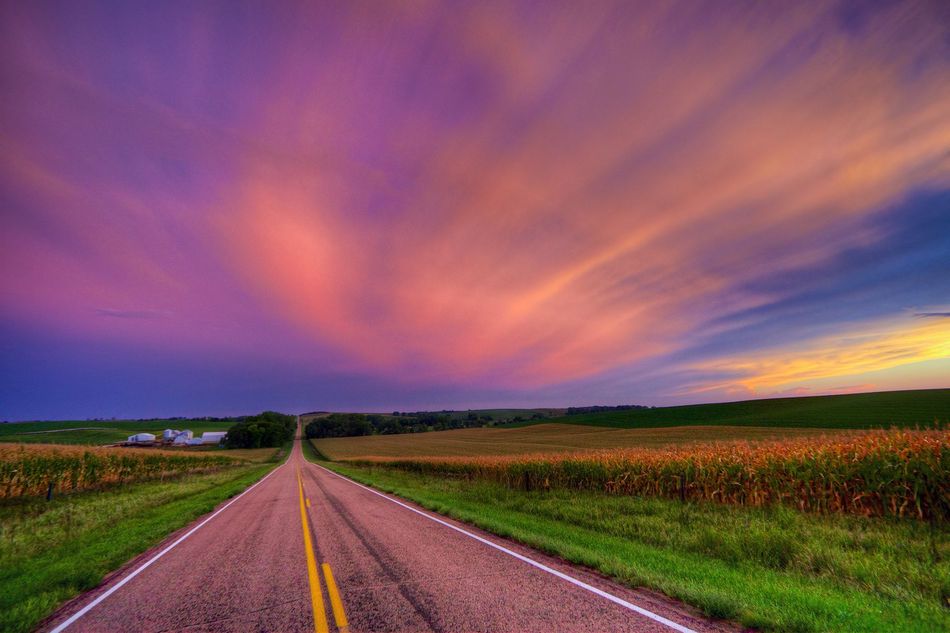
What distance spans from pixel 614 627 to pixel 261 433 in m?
122

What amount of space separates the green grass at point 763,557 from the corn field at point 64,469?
20828 millimetres

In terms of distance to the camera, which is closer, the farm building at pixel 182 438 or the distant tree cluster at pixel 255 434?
the farm building at pixel 182 438

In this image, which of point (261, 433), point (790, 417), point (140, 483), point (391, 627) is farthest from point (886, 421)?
point (261, 433)

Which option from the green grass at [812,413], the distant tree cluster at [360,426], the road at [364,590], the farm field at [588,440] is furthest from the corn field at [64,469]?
the distant tree cluster at [360,426]

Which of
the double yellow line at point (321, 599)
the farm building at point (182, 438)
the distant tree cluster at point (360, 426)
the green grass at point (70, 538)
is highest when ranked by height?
the double yellow line at point (321, 599)

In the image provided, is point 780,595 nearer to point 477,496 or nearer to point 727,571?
point 727,571

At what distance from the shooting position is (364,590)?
612 centimetres

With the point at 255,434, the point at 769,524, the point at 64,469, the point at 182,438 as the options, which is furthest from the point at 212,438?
the point at 769,524

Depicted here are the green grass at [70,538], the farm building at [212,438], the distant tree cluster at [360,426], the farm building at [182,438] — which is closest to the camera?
the green grass at [70,538]

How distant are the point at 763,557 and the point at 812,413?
2440 inches

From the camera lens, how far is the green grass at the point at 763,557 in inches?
195

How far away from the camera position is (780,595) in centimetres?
546

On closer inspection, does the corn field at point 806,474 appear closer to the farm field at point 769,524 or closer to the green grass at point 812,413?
the farm field at point 769,524

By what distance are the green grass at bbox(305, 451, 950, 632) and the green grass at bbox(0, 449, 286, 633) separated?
8.36 metres
